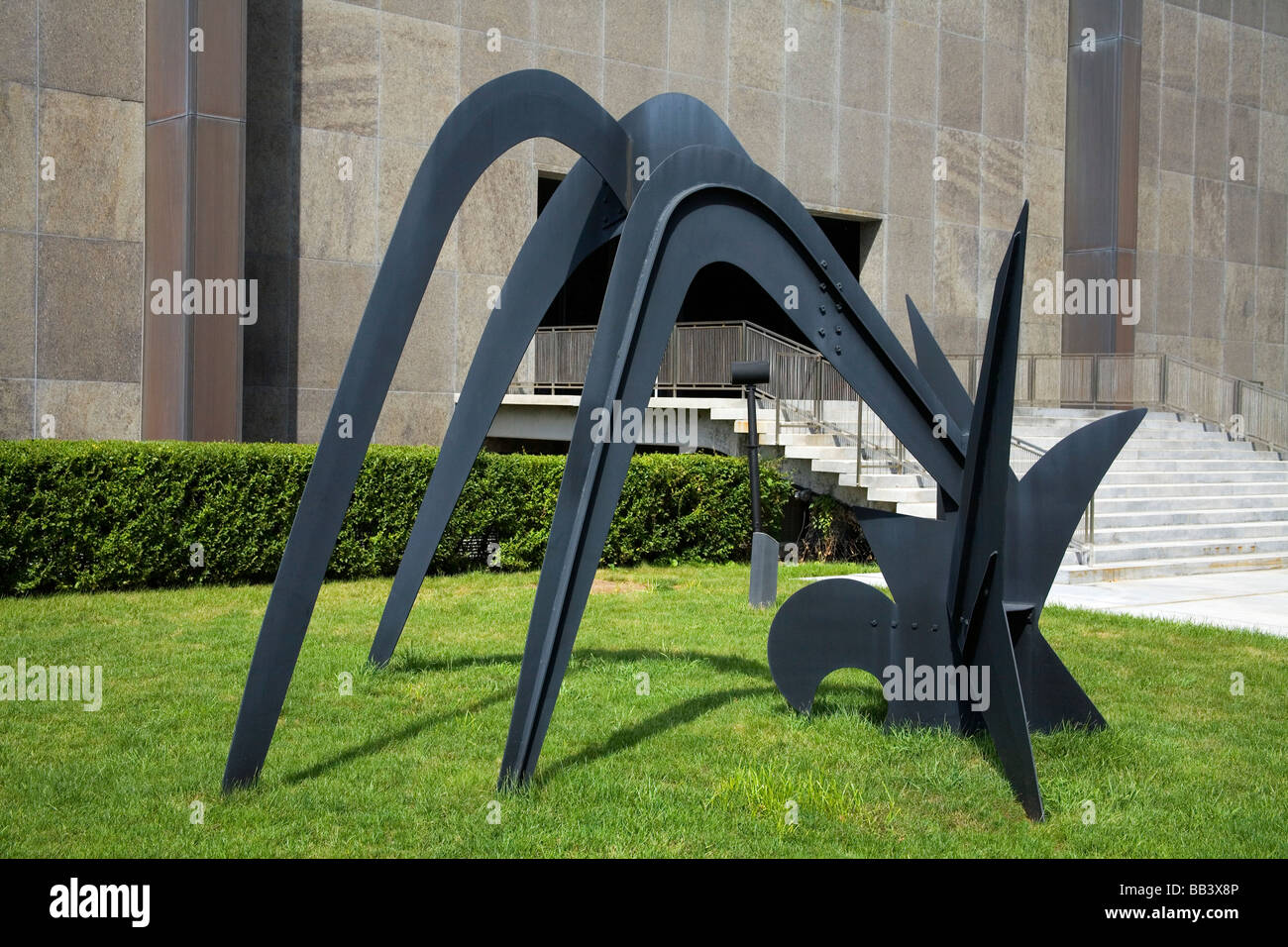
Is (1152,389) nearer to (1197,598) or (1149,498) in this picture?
(1149,498)

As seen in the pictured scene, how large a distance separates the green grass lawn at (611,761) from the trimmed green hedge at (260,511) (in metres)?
1.95

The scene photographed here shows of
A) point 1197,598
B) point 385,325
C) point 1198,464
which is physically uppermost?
point 385,325

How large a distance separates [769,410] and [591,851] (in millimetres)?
12424

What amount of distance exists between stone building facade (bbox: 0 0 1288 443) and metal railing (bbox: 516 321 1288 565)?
51.8 inches

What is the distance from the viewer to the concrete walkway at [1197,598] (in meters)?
11.8

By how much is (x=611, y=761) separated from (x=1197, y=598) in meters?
9.21

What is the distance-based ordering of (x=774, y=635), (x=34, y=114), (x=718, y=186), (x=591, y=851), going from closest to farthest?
(x=591, y=851) < (x=718, y=186) < (x=774, y=635) < (x=34, y=114)

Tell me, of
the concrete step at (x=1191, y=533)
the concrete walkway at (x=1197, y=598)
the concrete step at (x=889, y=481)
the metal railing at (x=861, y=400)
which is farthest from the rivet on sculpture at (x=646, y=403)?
the concrete step at (x=1191, y=533)

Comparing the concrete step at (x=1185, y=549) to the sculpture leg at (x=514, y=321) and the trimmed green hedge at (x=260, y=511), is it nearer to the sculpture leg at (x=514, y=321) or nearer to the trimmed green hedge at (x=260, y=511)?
the trimmed green hedge at (x=260, y=511)

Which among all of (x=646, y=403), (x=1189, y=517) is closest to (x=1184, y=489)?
(x=1189, y=517)

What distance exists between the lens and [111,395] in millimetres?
15695

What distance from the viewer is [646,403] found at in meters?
5.88

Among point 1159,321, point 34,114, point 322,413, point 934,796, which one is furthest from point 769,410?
point 1159,321

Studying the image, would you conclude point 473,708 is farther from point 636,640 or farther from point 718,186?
point 718,186
